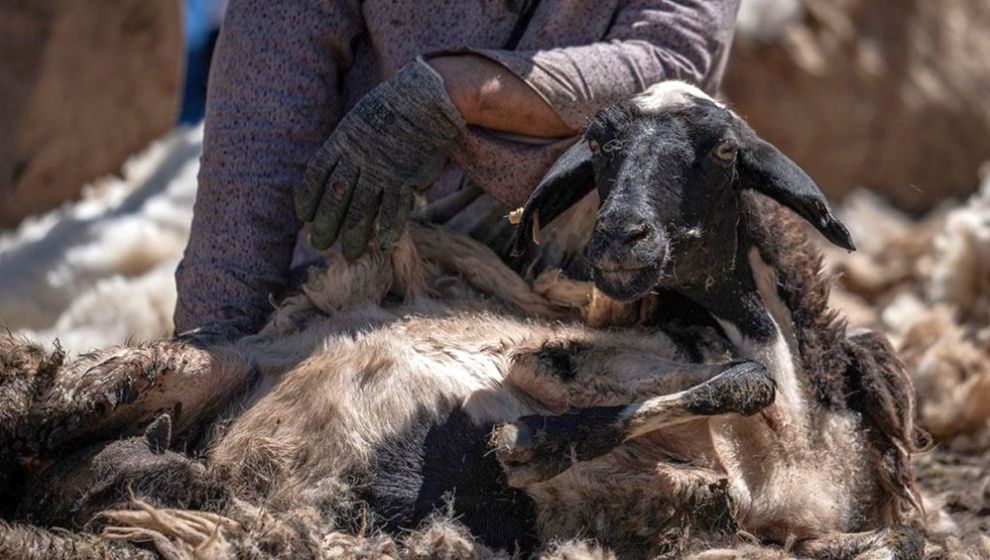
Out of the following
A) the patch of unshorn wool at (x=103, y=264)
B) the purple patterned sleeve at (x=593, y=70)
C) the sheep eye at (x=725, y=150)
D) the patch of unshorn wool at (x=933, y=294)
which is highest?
the purple patterned sleeve at (x=593, y=70)

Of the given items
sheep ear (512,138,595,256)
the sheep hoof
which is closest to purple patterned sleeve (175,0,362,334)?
sheep ear (512,138,595,256)

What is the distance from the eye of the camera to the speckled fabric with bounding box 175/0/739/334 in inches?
140

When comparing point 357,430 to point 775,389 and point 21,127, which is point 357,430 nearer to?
point 775,389

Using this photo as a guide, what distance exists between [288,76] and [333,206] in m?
0.42

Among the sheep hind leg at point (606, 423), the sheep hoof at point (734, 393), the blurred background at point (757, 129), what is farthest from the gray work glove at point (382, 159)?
the blurred background at point (757, 129)

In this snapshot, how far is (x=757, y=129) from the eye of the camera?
6555 millimetres

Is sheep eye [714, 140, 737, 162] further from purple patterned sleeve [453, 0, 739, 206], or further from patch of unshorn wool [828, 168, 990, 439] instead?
patch of unshorn wool [828, 168, 990, 439]

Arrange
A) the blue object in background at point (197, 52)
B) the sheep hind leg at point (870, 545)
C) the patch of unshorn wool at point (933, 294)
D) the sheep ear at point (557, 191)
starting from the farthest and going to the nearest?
the blue object in background at point (197, 52), the patch of unshorn wool at point (933, 294), the sheep ear at point (557, 191), the sheep hind leg at point (870, 545)

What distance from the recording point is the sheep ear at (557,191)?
10.4ft

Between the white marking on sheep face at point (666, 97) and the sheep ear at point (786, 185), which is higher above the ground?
the white marking on sheep face at point (666, 97)

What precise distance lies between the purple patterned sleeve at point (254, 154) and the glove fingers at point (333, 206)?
0.22m

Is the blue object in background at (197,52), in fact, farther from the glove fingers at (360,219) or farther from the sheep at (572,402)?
the sheep at (572,402)

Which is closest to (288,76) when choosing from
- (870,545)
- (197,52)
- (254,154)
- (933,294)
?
(254,154)

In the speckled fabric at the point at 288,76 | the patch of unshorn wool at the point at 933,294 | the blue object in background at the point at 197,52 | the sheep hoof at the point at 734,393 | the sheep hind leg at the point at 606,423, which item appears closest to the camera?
the sheep hind leg at the point at 606,423
